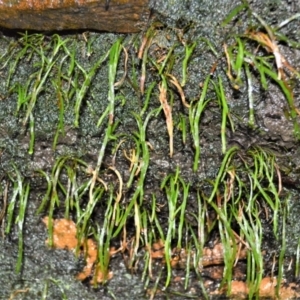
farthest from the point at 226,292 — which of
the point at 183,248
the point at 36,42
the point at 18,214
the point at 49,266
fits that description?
the point at 36,42

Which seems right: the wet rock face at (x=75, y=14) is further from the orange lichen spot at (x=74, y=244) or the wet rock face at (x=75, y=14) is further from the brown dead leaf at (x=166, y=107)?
the orange lichen spot at (x=74, y=244)

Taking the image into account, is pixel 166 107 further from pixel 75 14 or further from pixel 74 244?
pixel 74 244

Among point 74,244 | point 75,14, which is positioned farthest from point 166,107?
point 74,244

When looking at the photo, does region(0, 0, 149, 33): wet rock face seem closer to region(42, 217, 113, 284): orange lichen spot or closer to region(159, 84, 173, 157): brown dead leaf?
region(159, 84, 173, 157): brown dead leaf

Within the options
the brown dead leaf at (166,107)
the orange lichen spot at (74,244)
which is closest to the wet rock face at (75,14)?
the brown dead leaf at (166,107)

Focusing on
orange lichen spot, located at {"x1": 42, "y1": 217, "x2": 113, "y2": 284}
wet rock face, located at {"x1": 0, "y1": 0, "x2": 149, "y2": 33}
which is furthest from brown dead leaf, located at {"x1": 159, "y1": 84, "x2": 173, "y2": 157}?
orange lichen spot, located at {"x1": 42, "y1": 217, "x2": 113, "y2": 284}

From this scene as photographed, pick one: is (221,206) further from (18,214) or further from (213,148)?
(18,214)
